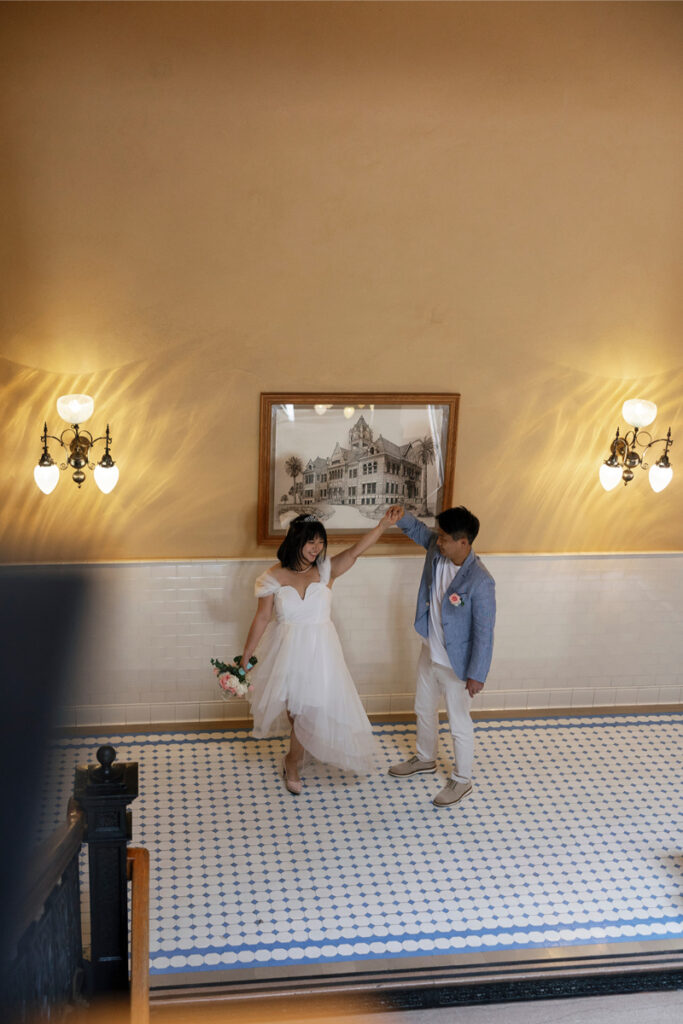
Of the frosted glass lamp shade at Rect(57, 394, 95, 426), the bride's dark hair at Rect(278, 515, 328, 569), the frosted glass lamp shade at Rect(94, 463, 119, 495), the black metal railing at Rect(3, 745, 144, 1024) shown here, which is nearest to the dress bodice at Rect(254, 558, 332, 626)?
the bride's dark hair at Rect(278, 515, 328, 569)

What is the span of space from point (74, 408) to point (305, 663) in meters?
2.01

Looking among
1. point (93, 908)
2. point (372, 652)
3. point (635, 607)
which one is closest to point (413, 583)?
point (372, 652)

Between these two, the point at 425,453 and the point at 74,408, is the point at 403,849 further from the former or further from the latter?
the point at 74,408

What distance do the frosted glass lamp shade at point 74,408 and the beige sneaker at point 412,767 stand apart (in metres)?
2.88

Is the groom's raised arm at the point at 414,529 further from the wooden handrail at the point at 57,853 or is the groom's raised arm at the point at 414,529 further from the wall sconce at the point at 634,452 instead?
the wooden handrail at the point at 57,853

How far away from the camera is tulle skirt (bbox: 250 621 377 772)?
592 cm

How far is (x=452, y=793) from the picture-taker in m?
6.02

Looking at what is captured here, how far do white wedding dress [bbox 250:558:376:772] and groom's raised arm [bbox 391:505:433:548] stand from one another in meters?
0.52

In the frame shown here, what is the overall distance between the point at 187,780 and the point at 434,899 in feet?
5.77

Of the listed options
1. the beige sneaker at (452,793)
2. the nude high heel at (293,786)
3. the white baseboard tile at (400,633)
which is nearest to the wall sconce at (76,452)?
the white baseboard tile at (400,633)

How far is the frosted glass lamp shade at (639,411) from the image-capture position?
648 centimetres

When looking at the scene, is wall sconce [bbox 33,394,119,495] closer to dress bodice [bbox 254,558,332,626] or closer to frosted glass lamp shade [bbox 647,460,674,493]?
dress bodice [bbox 254,558,332,626]

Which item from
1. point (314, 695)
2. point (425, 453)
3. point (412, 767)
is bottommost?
point (412, 767)

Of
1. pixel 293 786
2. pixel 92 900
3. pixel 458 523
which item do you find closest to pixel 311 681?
pixel 293 786
